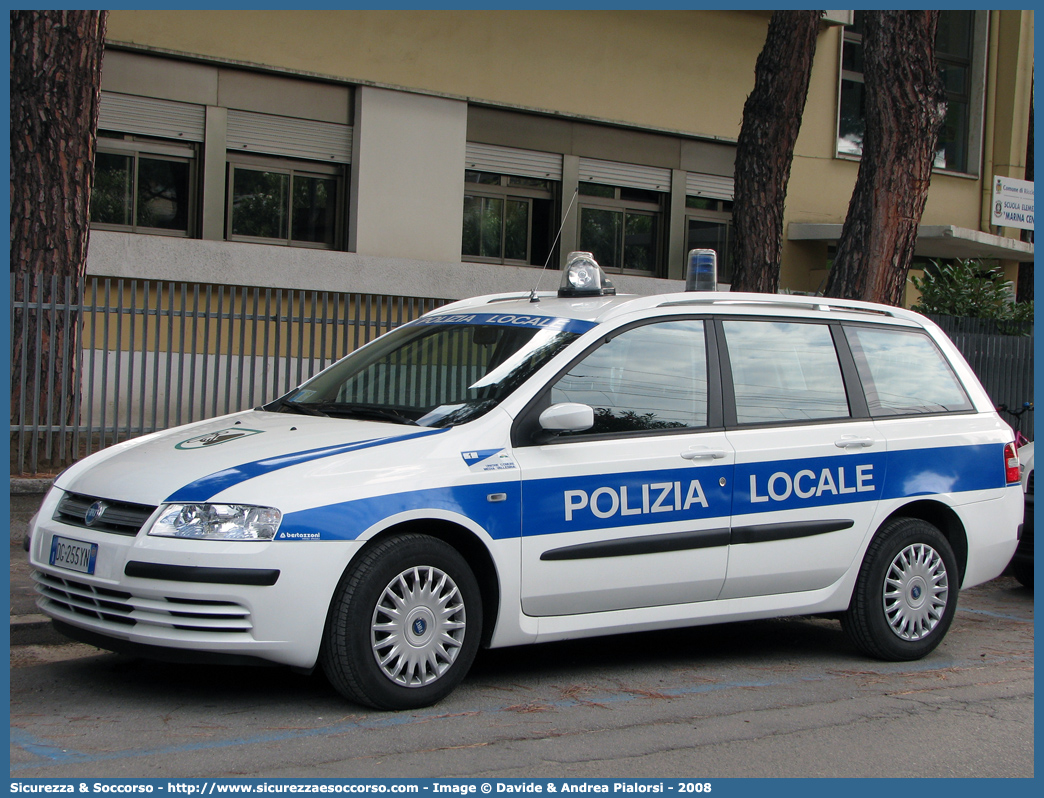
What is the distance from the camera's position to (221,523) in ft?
14.7

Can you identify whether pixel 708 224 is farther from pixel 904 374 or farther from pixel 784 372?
pixel 784 372

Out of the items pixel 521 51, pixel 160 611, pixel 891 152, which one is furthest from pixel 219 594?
pixel 521 51

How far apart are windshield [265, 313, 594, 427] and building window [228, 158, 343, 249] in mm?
8759

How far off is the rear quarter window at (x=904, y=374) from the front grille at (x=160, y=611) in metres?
3.47

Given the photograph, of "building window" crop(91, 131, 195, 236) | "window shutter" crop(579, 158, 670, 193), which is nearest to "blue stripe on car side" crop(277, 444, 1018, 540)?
"building window" crop(91, 131, 195, 236)

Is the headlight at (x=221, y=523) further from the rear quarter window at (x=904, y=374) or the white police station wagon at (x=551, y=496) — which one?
the rear quarter window at (x=904, y=374)

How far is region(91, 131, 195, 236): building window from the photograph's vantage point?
13.4 m

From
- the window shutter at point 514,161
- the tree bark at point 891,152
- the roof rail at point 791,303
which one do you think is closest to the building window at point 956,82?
the window shutter at point 514,161

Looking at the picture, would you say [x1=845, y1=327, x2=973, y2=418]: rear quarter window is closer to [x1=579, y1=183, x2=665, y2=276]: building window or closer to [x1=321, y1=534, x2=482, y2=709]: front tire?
[x1=321, y1=534, x2=482, y2=709]: front tire

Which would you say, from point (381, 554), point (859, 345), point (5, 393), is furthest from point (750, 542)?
point (5, 393)

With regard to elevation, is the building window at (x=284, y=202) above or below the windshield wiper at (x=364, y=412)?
above

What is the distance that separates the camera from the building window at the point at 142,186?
13.4 m

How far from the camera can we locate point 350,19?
14.5 meters

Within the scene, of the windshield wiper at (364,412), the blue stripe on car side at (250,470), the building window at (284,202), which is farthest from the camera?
the building window at (284,202)
